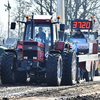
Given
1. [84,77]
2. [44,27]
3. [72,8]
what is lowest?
[84,77]

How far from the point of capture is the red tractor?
1000cm

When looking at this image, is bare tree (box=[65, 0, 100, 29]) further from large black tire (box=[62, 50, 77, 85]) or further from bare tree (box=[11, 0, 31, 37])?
large black tire (box=[62, 50, 77, 85])

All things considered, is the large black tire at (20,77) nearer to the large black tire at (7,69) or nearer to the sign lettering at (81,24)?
the large black tire at (7,69)

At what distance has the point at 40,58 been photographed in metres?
10.5

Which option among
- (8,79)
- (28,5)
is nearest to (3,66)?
(8,79)

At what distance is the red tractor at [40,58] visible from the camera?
1000 cm

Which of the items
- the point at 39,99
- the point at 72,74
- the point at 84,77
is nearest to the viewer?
the point at 39,99

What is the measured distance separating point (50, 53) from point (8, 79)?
1.75 m

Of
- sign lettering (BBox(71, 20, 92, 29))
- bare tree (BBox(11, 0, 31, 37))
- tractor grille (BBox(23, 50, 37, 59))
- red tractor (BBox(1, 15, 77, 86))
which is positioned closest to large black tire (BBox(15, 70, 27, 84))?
red tractor (BBox(1, 15, 77, 86))

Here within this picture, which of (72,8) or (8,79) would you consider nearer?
(8,79)

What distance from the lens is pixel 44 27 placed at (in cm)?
1118

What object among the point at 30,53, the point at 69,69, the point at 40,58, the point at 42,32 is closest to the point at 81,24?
the point at 42,32

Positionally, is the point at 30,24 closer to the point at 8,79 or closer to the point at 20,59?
the point at 20,59

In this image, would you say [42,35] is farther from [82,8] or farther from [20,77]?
[82,8]
